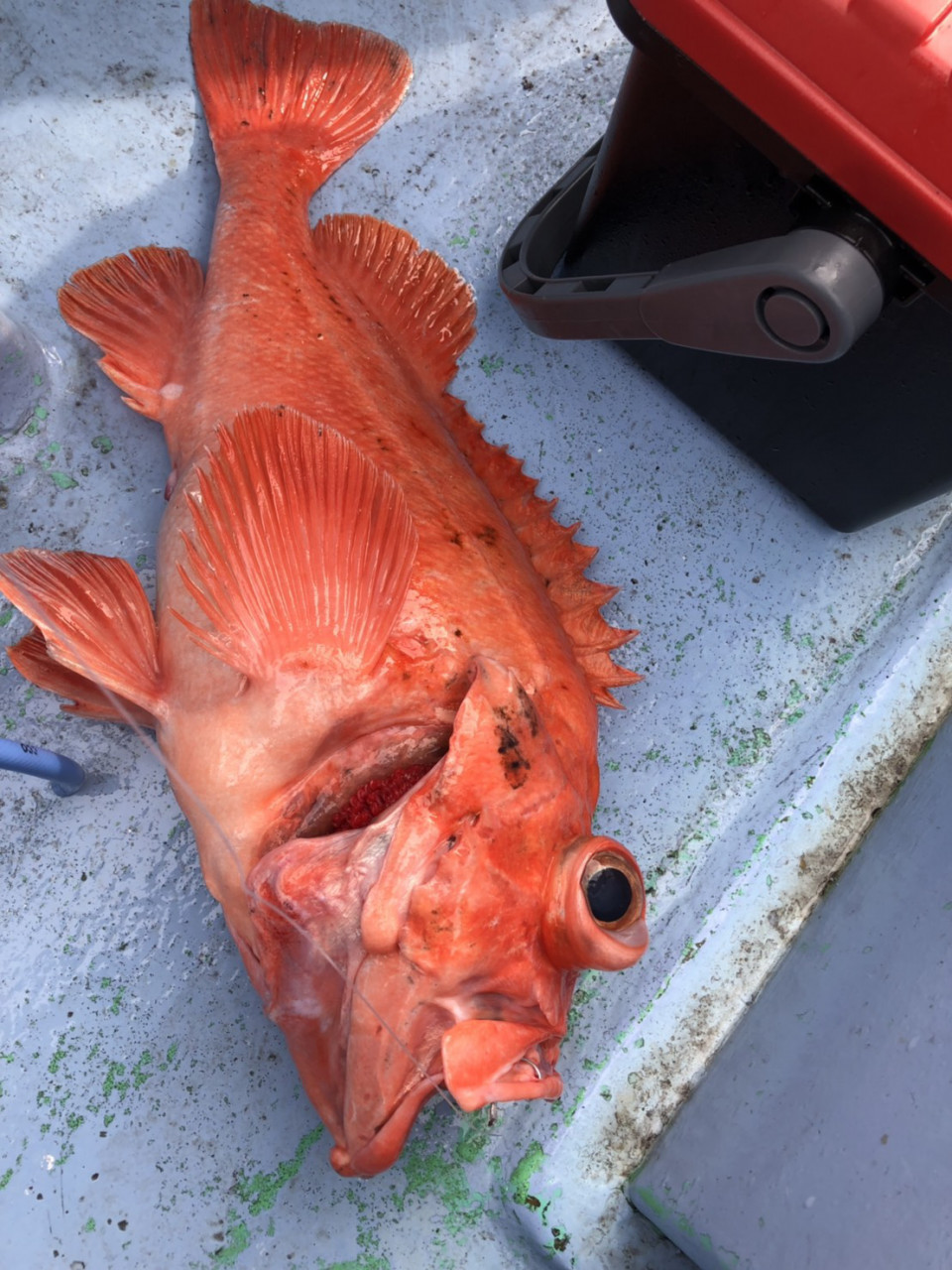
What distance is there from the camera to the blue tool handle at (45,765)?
1.51 m

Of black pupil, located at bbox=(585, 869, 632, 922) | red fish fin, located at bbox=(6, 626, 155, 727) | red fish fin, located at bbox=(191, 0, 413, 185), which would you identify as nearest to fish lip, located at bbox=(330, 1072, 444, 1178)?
black pupil, located at bbox=(585, 869, 632, 922)

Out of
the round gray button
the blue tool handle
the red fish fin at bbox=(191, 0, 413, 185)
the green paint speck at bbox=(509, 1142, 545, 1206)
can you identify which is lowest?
the green paint speck at bbox=(509, 1142, 545, 1206)

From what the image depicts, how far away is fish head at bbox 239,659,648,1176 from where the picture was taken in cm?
116

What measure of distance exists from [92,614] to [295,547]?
0.46 metres

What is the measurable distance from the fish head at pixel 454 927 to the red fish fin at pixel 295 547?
0.74ft

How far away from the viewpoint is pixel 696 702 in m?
1.97

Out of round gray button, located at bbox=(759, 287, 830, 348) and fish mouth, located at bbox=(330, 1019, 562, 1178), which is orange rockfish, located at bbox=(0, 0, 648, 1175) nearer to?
fish mouth, located at bbox=(330, 1019, 562, 1178)

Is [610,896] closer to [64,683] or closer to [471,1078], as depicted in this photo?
[471,1078]

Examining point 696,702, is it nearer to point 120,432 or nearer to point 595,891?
point 595,891

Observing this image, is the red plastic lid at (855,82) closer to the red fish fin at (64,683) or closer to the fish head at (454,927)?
the fish head at (454,927)

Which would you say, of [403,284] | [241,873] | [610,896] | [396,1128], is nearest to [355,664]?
[241,873]

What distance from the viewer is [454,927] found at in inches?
45.8

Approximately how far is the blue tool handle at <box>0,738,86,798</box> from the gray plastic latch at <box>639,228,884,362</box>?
130 centimetres

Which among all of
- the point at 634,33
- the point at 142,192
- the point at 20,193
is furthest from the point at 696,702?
the point at 20,193
